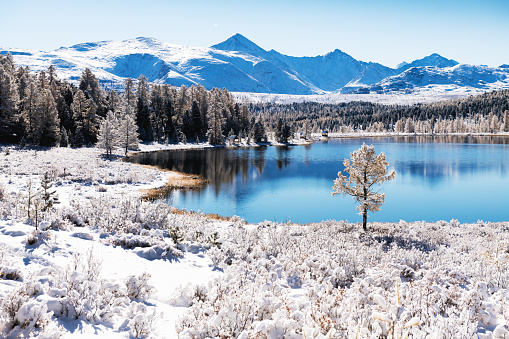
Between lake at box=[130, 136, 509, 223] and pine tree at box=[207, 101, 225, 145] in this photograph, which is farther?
pine tree at box=[207, 101, 225, 145]

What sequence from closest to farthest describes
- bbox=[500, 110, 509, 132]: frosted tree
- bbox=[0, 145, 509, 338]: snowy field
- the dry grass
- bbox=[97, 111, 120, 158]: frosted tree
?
bbox=[0, 145, 509, 338]: snowy field → the dry grass → bbox=[97, 111, 120, 158]: frosted tree → bbox=[500, 110, 509, 132]: frosted tree

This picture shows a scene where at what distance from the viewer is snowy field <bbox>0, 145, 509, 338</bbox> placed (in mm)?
4613

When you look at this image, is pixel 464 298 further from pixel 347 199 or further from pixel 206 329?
pixel 347 199

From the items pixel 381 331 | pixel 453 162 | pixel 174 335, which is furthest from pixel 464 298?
pixel 453 162

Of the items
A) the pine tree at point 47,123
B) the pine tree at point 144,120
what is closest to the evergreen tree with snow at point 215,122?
the pine tree at point 144,120

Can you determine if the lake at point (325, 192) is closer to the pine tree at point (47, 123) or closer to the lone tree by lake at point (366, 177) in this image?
the lone tree by lake at point (366, 177)

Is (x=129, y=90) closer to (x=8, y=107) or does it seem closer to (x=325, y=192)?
(x=8, y=107)

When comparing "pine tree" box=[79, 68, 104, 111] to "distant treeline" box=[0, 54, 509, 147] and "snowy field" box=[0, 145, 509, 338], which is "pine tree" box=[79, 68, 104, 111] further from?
"snowy field" box=[0, 145, 509, 338]

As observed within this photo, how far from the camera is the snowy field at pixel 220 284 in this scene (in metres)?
4.61

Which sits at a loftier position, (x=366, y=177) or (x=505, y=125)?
(x=505, y=125)

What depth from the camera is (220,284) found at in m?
6.32

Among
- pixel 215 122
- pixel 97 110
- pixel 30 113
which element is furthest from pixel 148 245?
pixel 215 122

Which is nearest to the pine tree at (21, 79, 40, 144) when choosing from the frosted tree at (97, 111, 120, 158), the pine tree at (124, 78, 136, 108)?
the frosted tree at (97, 111, 120, 158)

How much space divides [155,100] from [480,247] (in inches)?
3410
